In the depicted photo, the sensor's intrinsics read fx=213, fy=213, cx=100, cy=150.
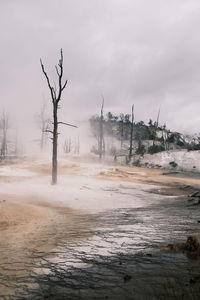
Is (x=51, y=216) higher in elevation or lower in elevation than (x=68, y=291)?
lower

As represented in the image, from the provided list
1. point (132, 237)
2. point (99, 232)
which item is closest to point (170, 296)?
point (132, 237)

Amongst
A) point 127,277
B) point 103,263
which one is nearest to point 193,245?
point 127,277

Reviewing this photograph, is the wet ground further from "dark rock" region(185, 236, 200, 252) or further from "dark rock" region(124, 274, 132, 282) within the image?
"dark rock" region(185, 236, 200, 252)

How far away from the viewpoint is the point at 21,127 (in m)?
93.5

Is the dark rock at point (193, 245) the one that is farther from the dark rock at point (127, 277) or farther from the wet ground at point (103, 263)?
the dark rock at point (127, 277)

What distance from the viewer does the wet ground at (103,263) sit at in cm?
294

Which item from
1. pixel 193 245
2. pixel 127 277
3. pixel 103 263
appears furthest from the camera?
pixel 193 245

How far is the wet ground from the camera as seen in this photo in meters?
2.94

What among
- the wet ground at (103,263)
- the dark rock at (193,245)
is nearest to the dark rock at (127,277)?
the wet ground at (103,263)

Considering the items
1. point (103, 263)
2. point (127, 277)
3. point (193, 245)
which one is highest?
point (193, 245)

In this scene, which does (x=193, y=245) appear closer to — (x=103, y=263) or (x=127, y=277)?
(x=127, y=277)

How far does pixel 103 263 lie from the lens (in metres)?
3.92

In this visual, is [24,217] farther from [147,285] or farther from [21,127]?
[21,127]

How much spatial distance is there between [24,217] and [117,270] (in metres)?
5.32
